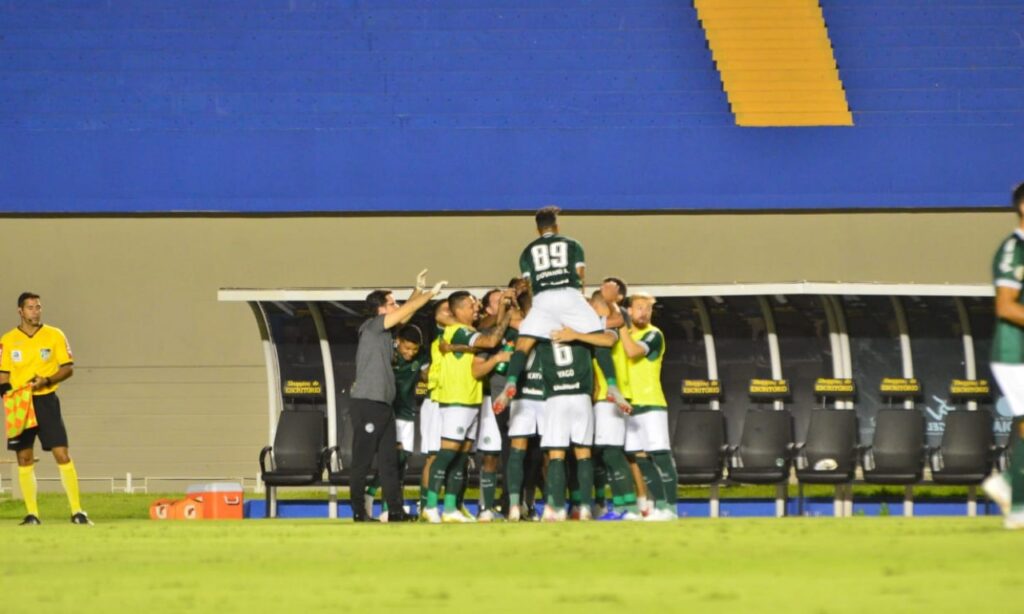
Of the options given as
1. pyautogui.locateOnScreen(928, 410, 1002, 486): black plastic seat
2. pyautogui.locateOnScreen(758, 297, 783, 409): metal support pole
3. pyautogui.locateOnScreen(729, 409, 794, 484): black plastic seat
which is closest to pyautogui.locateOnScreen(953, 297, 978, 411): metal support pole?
pyautogui.locateOnScreen(928, 410, 1002, 486): black plastic seat

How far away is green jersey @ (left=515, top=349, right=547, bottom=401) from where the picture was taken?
42.5ft

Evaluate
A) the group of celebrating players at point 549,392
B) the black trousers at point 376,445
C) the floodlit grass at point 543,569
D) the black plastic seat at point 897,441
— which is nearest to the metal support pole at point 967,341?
the black plastic seat at point 897,441

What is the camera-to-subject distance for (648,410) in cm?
1383

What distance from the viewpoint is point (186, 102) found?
25719mm

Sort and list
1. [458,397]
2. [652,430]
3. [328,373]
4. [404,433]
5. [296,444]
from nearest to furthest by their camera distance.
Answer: [458,397], [652,430], [404,433], [296,444], [328,373]

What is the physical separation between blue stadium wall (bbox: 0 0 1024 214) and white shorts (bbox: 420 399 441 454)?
30.7ft

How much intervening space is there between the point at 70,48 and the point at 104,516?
1053cm

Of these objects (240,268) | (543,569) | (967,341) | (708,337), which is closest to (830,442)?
(708,337)

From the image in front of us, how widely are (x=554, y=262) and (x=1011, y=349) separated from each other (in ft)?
13.3

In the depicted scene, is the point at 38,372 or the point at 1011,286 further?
the point at 38,372

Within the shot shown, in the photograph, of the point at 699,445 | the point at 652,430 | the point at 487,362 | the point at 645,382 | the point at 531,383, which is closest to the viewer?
the point at 531,383

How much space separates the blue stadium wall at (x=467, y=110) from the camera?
81.1ft

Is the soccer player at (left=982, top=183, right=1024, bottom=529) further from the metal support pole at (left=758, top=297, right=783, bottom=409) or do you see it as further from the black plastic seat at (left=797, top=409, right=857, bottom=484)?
the metal support pole at (left=758, top=297, right=783, bottom=409)

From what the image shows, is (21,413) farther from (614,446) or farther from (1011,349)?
(1011,349)
